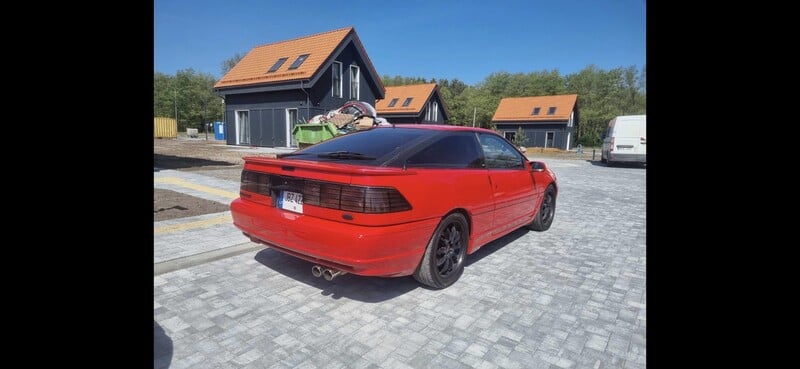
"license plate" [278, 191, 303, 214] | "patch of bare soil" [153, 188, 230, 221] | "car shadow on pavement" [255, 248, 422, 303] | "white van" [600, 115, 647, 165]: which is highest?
"white van" [600, 115, 647, 165]

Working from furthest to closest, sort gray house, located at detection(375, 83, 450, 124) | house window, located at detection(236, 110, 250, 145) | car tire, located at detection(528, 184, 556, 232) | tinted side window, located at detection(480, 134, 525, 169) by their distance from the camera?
gray house, located at detection(375, 83, 450, 124), house window, located at detection(236, 110, 250, 145), car tire, located at detection(528, 184, 556, 232), tinted side window, located at detection(480, 134, 525, 169)

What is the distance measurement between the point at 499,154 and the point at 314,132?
36.1 feet

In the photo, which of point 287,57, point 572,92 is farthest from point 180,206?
point 572,92

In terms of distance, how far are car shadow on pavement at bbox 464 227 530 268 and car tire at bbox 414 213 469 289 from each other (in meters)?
0.52

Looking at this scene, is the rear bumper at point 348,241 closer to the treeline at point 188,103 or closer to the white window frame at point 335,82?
the white window frame at point 335,82

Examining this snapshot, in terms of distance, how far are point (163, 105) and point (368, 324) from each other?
59.7 m

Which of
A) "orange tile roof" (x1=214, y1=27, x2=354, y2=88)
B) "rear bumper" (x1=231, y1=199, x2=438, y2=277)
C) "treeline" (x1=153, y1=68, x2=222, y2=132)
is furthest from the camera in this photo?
"treeline" (x1=153, y1=68, x2=222, y2=132)

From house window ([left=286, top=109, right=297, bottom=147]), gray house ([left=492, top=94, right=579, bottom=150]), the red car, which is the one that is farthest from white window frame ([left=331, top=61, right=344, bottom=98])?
gray house ([left=492, top=94, right=579, bottom=150])

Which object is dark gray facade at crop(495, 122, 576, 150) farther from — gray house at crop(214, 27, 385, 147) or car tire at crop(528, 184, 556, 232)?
car tire at crop(528, 184, 556, 232)

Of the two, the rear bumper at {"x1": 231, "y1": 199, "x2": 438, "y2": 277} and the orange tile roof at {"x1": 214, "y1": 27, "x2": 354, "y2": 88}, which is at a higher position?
the orange tile roof at {"x1": 214, "y1": 27, "x2": 354, "y2": 88}

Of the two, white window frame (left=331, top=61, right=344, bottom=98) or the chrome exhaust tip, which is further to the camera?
white window frame (left=331, top=61, right=344, bottom=98)

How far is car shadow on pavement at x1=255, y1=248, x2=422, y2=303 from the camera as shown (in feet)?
11.1
